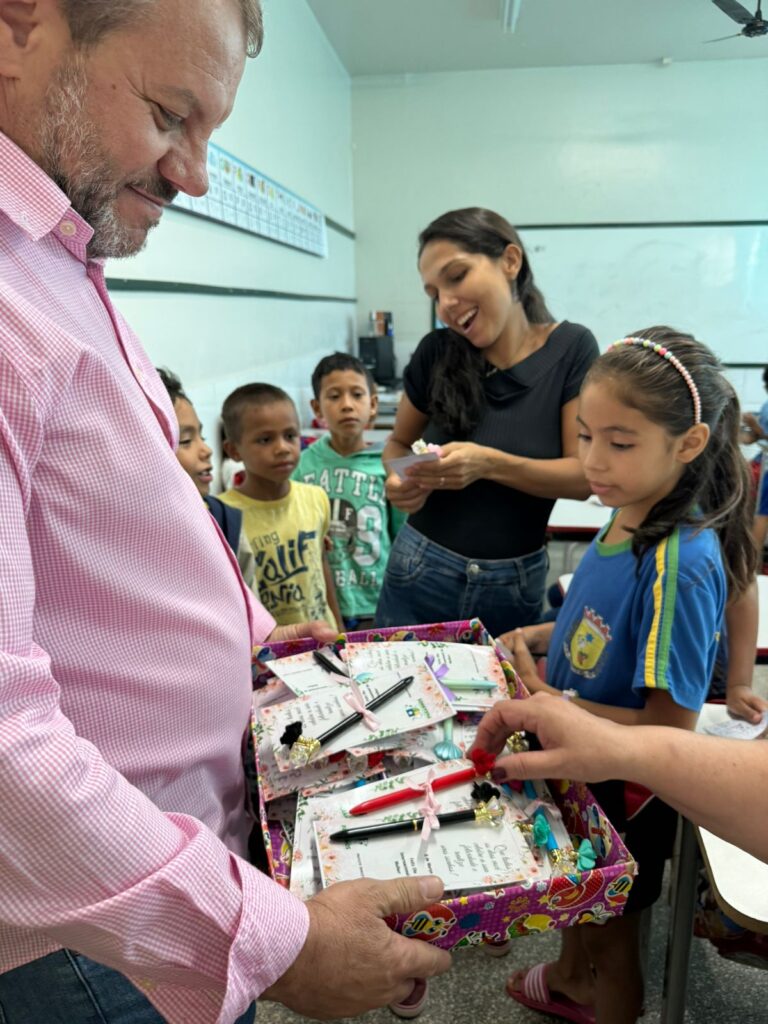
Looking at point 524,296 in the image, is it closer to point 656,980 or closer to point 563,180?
point 656,980

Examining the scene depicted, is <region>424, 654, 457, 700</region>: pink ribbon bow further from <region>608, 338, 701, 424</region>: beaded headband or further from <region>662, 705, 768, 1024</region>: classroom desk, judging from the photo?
<region>608, 338, 701, 424</region>: beaded headband

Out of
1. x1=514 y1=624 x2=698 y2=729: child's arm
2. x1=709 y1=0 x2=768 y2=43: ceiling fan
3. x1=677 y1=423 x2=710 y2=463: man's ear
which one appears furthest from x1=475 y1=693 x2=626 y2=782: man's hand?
x1=709 y1=0 x2=768 y2=43: ceiling fan

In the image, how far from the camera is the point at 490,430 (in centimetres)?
152

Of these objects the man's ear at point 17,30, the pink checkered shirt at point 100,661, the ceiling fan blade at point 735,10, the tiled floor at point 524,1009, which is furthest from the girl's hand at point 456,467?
the ceiling fan blade at point 735,10

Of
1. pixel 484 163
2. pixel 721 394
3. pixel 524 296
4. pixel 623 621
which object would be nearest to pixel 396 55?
pixel 484 163

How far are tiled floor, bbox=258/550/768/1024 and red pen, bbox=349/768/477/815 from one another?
105 centimetres

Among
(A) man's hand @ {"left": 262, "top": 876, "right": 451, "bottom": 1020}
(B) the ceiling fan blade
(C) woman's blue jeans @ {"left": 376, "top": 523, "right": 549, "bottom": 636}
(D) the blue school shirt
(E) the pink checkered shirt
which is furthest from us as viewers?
(B) the ceiling fan blade

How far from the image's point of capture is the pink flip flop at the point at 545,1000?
136 cm

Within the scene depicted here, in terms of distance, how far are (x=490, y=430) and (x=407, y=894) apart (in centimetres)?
110

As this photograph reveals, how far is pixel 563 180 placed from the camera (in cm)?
493

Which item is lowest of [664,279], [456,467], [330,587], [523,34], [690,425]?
[330,587]

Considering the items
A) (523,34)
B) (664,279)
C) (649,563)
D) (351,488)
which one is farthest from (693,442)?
(664,279)

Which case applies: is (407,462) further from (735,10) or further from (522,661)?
(735,10)

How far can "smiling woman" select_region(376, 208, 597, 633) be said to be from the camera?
144 centimetres
